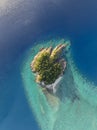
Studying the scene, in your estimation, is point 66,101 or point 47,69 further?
point 66,101

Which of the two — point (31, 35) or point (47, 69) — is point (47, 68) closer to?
point (47, 69)

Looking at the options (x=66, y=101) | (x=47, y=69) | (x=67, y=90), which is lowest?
(x=66, y=101)

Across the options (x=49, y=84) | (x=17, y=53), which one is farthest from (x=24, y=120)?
(x=17, y=53)

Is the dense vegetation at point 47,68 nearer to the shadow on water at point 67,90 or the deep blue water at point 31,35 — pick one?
the shadow on water at point 67,90

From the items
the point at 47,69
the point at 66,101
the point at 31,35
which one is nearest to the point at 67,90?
the point at 66,101

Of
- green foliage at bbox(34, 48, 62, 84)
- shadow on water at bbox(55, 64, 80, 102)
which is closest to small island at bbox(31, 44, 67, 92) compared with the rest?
green foliage at bbox(34, 48, 62, 84)

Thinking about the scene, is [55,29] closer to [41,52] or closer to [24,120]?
[41,52]

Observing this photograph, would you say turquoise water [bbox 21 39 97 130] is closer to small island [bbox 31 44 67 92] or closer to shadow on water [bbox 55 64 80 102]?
shadow on water [bbox 55 64 80 102]
